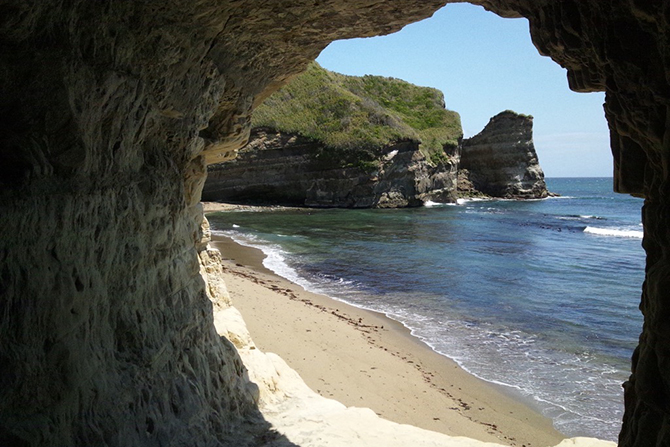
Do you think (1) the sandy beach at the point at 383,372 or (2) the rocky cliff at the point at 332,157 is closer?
(1) the sandy beach at the point at 383,372

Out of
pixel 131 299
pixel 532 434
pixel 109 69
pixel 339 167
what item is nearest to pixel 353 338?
pixel 532 434

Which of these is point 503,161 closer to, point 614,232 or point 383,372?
point 614,232

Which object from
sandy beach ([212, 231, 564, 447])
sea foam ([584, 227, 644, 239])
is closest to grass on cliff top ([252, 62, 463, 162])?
sea foam ([584, 227, 644, 239])

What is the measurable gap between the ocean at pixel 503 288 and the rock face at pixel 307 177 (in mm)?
11619

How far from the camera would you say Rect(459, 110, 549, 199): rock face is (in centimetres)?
6469

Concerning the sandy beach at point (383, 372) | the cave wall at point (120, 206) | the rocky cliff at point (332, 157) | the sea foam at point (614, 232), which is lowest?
the sandy beach at point (383, 372)

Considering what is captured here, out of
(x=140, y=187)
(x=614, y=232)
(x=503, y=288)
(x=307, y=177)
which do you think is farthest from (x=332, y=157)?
(x=140, y=187)

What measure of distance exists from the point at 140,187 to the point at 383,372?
22.7ft

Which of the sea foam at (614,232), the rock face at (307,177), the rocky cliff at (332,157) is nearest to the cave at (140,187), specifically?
the sea foam at (614,232)

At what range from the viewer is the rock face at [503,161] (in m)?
64.7

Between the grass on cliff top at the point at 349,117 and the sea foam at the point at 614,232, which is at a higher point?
the grass on cliff top at the point at 349,117

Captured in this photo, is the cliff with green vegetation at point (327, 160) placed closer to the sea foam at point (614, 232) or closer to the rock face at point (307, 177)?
the rock face at point (307, 177)

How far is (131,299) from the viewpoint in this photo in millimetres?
5004

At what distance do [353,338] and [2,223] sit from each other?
9.63 metres
